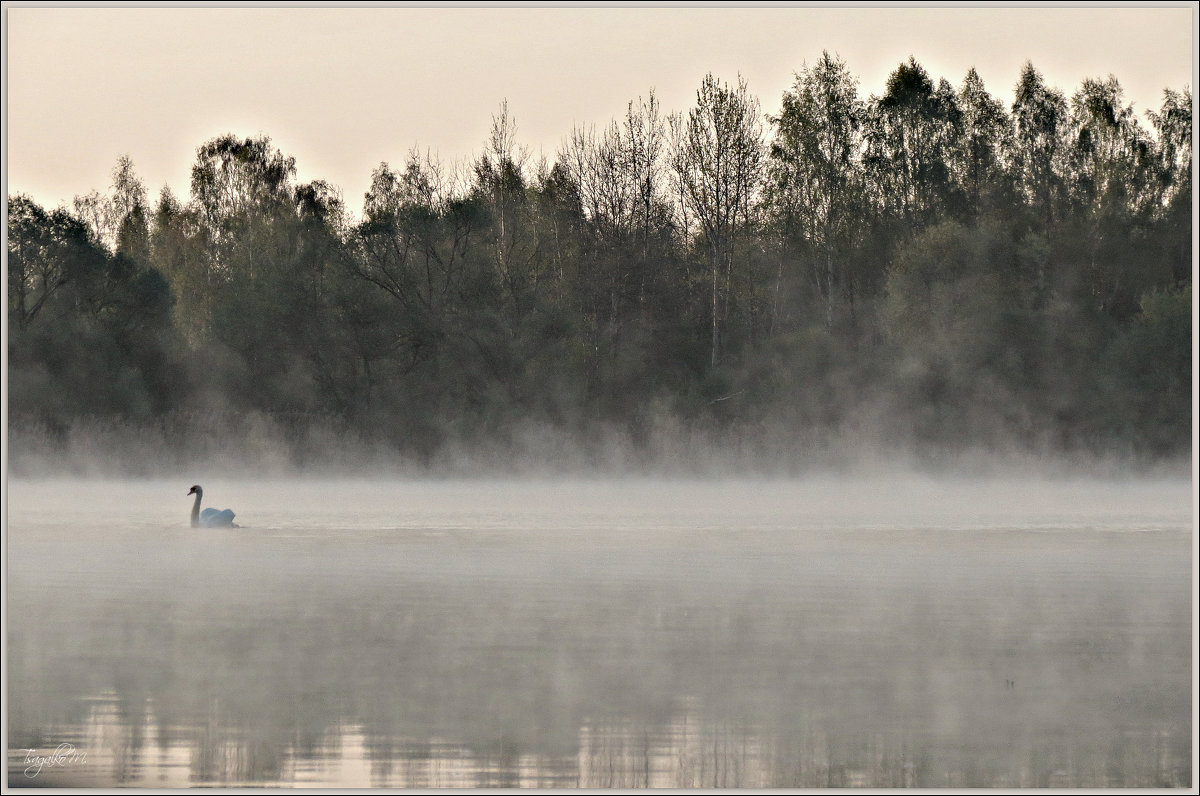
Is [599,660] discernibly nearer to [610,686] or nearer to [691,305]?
[610,686]

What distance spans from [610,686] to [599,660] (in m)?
0.57

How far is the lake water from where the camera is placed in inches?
225

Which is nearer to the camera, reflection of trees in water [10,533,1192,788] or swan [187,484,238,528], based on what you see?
reflection of trees in water [10,533,1192,788]

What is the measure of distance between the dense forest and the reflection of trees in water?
17.6 metres

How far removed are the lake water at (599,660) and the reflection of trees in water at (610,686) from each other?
19mm

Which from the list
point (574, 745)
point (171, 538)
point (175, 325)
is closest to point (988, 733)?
point (574, 745)

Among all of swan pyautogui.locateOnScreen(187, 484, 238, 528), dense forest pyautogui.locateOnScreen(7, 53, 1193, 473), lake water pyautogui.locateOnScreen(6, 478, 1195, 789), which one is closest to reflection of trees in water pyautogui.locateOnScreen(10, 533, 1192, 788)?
lake water pyautogui.locateOnScreen(6, 478, 1195, 789)

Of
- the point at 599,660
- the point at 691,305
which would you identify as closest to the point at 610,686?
the point at 599,660

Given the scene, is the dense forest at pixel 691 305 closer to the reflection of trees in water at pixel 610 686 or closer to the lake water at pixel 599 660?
the lake water at pixel 599 660

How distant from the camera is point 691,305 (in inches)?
1231

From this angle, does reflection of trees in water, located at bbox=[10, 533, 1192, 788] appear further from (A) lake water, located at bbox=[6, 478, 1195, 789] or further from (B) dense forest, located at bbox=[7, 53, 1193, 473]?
(B) dense forest, located at bbox=[7, 53, 1193, 473]

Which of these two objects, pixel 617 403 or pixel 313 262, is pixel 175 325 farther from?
pixel 617 403

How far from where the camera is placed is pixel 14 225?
27641mm

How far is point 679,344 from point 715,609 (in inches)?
852
